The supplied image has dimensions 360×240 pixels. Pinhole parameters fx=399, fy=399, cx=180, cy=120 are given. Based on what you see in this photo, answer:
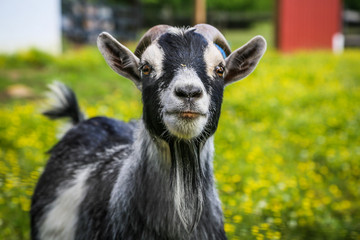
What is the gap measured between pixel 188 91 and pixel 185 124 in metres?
0.19

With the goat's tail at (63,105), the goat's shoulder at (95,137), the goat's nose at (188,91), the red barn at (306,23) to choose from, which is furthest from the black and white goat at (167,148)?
the red barn at (306,23)

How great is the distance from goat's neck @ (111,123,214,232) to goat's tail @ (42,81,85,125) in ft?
5.44

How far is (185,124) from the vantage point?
85.1 inches

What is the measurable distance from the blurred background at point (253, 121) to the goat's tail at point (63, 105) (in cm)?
42

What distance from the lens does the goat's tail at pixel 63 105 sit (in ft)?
13.1

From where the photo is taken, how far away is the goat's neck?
2391 millimetres

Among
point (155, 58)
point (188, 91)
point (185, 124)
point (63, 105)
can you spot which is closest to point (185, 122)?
point (185, 124)

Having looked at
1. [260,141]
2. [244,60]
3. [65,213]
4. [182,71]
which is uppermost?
[244,60]

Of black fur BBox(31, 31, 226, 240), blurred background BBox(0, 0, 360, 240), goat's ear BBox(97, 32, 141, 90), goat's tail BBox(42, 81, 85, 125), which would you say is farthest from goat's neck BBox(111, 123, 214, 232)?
goat's tail BBox(42, 81, 85, 125)

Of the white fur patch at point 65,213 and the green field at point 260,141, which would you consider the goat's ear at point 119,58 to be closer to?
the green field at point 260,141

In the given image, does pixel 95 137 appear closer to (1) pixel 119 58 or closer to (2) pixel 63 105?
(2) pixel 63 105

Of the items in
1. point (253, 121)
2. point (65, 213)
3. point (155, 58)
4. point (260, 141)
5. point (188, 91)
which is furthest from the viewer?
point (253, 121)

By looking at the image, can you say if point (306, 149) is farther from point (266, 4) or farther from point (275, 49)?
point (266, 4)

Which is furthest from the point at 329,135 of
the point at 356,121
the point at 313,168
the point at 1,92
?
the point at 1,92
